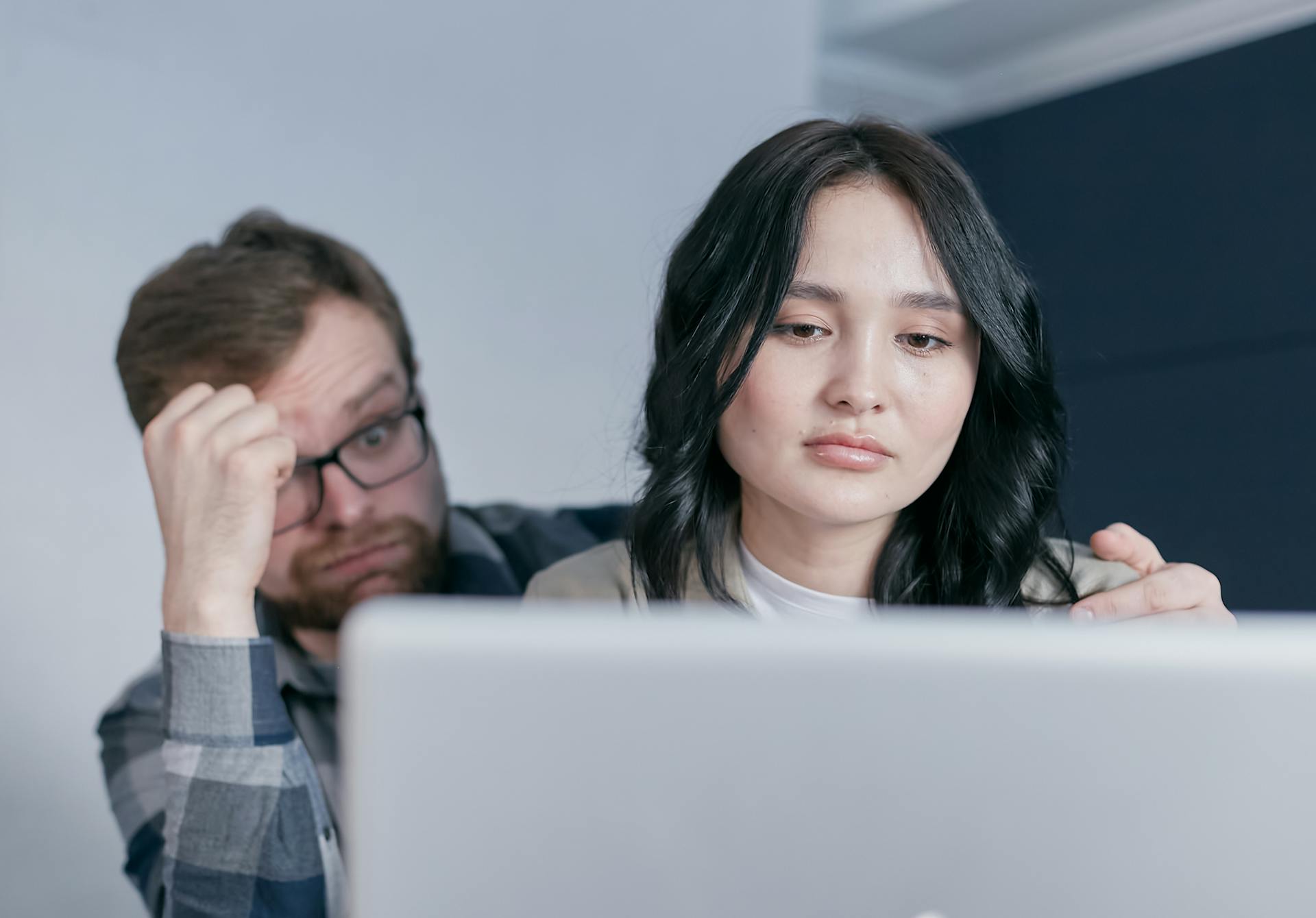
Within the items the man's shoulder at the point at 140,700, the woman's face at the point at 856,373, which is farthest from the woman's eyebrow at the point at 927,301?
the man's shoulder at the point at 140,700

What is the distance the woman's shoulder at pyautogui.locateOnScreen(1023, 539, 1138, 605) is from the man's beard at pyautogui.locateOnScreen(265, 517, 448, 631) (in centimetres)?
94

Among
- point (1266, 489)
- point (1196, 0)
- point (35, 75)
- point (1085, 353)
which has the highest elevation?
point (1196, 0)

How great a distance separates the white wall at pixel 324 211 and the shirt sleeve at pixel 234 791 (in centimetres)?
55

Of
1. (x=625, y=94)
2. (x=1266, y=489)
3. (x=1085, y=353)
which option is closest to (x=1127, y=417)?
Answer: (x=1085, y=353)

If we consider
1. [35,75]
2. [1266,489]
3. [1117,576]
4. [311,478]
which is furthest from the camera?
[1266,489]

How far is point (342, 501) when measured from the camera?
5.92 ft

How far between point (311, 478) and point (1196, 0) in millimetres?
2446

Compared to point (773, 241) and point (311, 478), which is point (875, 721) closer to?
point (773, 241)

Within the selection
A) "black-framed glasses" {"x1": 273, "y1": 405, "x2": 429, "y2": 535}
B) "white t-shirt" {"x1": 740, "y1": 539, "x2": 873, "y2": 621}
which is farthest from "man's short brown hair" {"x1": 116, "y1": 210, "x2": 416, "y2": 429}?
"white t-shirt" {"x1": 740, "y1": 539, "x2": 873, "y2": 621}

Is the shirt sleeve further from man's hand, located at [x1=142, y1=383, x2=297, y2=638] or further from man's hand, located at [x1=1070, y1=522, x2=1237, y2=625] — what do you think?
man's hand, located at [x1=1070, y1=522, x2=1237, y2=625]

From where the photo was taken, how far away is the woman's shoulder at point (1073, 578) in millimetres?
1414

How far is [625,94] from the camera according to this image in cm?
313

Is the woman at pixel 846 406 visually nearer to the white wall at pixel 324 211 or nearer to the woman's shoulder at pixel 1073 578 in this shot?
the woman's shoulder at pixel 1073 578

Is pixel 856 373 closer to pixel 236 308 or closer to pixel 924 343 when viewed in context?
pixel 924 343
